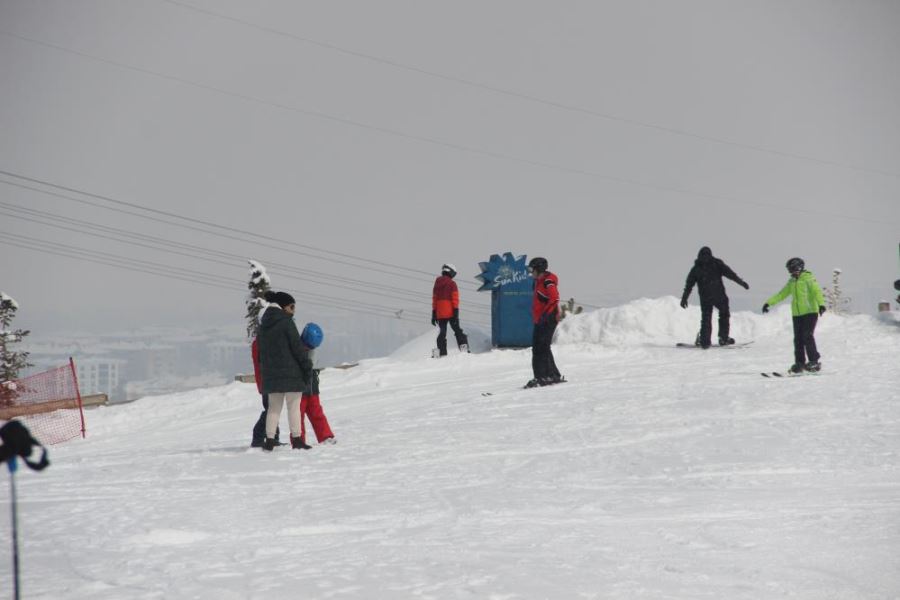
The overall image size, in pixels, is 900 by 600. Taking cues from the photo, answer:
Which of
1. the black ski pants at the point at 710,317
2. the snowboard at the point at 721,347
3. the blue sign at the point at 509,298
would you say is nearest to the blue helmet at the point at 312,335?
the black ski pants at the point at 710,317

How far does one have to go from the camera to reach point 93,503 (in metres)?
7.39

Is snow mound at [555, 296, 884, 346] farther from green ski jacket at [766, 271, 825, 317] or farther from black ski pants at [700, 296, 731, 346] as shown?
green ski jacket at [766, 271, 825, 317]

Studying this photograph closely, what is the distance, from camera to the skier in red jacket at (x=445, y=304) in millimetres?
21438

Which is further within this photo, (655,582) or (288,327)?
(288,327)

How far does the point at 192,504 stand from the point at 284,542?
1.66 meters

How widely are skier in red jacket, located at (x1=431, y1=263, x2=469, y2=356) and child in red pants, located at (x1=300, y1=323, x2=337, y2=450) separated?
1064cm

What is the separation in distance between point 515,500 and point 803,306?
846cm

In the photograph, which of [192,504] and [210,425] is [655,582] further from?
[210,425]

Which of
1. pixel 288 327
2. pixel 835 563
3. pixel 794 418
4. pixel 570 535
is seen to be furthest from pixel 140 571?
pixel 794 418

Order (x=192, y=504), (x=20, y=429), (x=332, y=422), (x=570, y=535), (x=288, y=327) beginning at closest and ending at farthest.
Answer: (x=20, y=429), (x=570, y=535), (x=192, y=504), (x=288, y=327), (x=332, y=422)

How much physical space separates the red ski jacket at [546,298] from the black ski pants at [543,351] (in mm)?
115

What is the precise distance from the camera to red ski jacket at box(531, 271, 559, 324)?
1396 centimetres

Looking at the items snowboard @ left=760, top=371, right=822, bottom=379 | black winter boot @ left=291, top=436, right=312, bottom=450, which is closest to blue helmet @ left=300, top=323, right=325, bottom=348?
black winter boot @ left=291, top=436, right=312, bottom=450

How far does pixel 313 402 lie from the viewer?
1070 cm
